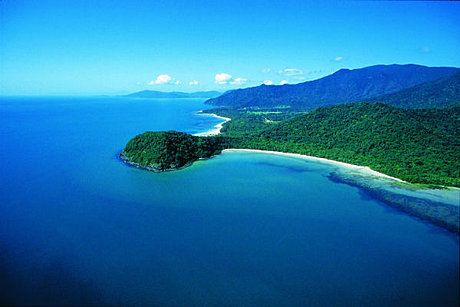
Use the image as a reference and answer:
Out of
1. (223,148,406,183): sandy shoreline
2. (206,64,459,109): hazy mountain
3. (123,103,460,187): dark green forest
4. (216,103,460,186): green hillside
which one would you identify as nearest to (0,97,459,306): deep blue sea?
(223,148,406,183): sandy shoreline

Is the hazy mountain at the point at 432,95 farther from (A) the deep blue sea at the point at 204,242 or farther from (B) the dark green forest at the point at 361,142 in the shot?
(A) the deep blue sea at the point at 204,242

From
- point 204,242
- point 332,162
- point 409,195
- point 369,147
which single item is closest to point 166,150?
point 204,242

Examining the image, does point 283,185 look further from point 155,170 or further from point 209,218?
point 155,170

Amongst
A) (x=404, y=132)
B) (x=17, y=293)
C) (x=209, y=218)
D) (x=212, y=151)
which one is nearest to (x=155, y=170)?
(x=212, y=151)

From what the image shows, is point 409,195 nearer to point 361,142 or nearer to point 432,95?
point 361,142

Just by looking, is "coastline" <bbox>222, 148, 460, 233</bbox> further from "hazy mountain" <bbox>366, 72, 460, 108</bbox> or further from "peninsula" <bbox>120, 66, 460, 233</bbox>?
"hazy mountain" <bbox>366, 72, 460, 108</bbox>

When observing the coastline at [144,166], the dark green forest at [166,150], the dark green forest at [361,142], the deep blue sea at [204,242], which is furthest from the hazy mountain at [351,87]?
the deep blue sea at [204,242]
